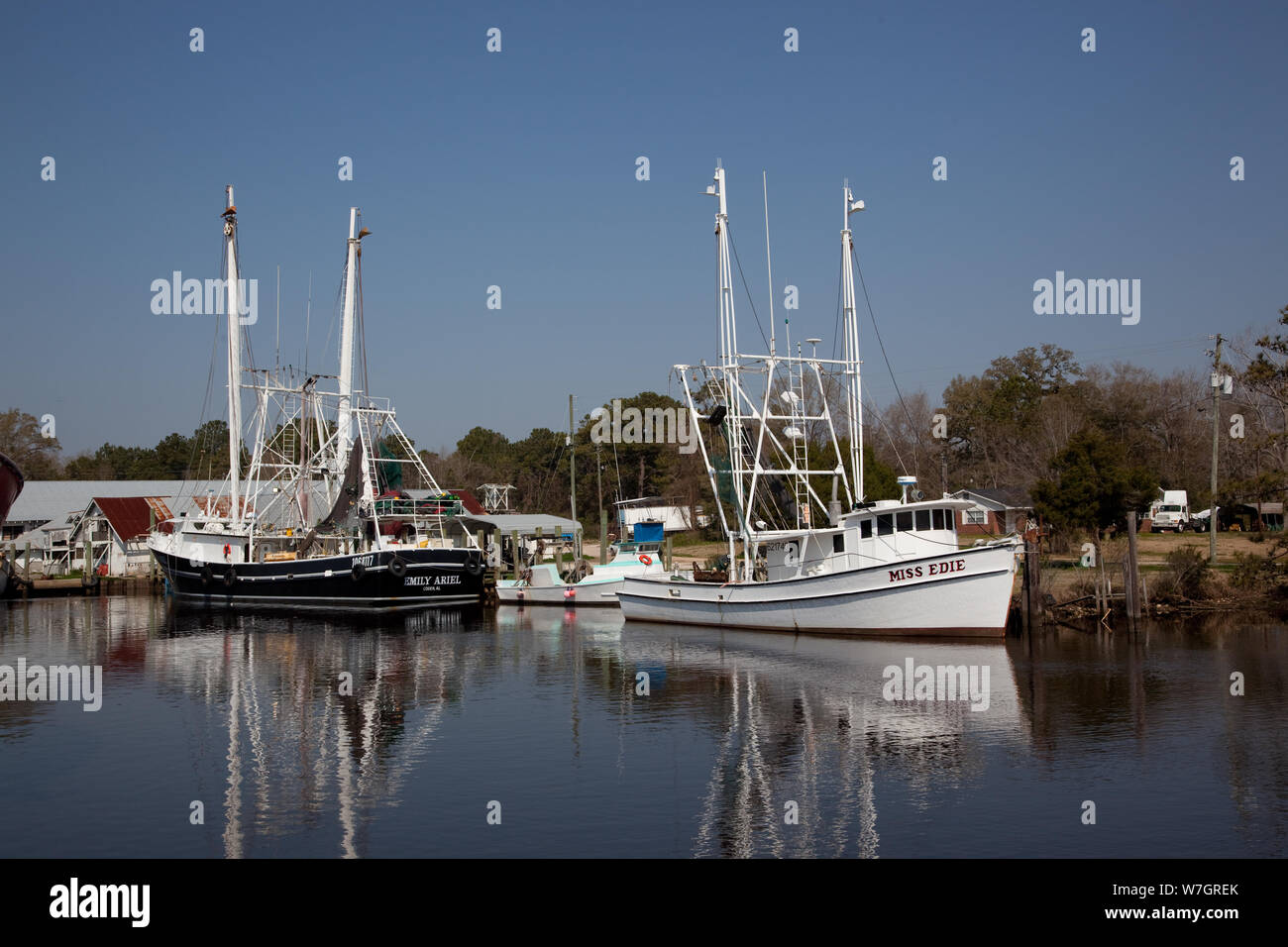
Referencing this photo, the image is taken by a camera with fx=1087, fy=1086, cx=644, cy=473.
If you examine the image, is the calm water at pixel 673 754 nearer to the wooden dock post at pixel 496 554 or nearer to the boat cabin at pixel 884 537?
the boat cabin at pixel 884 537

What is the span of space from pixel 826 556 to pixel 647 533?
14.2 m

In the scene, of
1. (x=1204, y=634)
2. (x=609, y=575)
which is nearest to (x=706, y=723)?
(x=1204, y=634)

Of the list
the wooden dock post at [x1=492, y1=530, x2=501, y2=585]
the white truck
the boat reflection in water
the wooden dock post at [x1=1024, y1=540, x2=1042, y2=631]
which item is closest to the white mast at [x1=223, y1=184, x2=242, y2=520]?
the wooden dock post at [x1=492, y1=530, x2=501, y2=585]

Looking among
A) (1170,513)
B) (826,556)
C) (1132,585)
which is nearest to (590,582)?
(826,556)

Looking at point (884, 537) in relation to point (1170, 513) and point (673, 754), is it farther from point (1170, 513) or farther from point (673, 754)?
point (1170, 513)

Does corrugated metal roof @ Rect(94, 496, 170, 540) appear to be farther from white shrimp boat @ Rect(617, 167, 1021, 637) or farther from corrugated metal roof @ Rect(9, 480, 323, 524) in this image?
white shrimp boat @ Rect(617, 167, 1021, 637)

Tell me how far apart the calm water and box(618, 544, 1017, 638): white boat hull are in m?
0.82

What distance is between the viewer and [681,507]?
79.9 m

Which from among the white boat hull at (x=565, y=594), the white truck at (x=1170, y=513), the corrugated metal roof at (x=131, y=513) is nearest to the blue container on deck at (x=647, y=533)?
the white boat hull at (x=565, y=594)

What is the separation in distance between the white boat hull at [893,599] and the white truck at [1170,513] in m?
40.2

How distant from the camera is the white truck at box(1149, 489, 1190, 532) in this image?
212 ft

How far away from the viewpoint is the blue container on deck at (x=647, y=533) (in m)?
45.8
